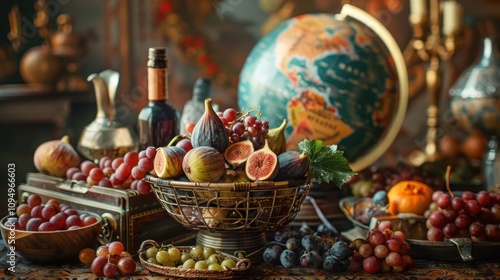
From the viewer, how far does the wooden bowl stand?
146 cm

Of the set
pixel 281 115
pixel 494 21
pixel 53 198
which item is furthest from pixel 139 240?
pixel 494 21

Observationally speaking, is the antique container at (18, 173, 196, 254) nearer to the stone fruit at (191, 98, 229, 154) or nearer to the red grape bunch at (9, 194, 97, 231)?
the red grape bunch at (9, 194, 97, 231)

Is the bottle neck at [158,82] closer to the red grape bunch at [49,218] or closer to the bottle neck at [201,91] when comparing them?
the bottle neck at [201,91]

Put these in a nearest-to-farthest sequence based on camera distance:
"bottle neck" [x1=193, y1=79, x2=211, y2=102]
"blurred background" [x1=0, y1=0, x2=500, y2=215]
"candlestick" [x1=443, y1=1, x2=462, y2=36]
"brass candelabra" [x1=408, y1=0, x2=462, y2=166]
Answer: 1. "bottle neck" [x1=193, y1=79, x2=211, y2=102]
2. "brass candelabra" [x1=408, y1=0, x2=462, y2=166]
3. "candlestick" [x1=443, y1=1, x2=462, y2=36]
4. "blurred background" [x1=0, y1=0, x2=500, y2=215]

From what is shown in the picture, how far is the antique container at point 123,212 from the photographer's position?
1.56m

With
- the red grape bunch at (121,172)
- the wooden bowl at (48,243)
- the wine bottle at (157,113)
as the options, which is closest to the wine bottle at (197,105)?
the wine bottle at (157,113)

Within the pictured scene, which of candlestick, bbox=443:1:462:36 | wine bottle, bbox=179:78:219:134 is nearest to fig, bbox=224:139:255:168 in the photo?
wine bottle, bbox=179:78:219:134

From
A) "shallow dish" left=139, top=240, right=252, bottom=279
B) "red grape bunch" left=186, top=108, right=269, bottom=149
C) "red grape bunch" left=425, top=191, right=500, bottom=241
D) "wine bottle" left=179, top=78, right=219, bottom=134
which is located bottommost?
"shallow dish" left=139, top=240, right=252, bottom=279

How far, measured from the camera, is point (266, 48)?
2.07m

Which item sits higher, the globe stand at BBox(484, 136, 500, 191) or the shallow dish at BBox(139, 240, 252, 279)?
the globe stand at BBox(484, 136, 500, 191)

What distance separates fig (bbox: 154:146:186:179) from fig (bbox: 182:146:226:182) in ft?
0.10

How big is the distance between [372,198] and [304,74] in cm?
43

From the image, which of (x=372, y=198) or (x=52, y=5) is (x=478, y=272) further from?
(x=52, y=5)

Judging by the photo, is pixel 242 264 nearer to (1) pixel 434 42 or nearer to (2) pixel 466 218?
(2) pixel 466 218
